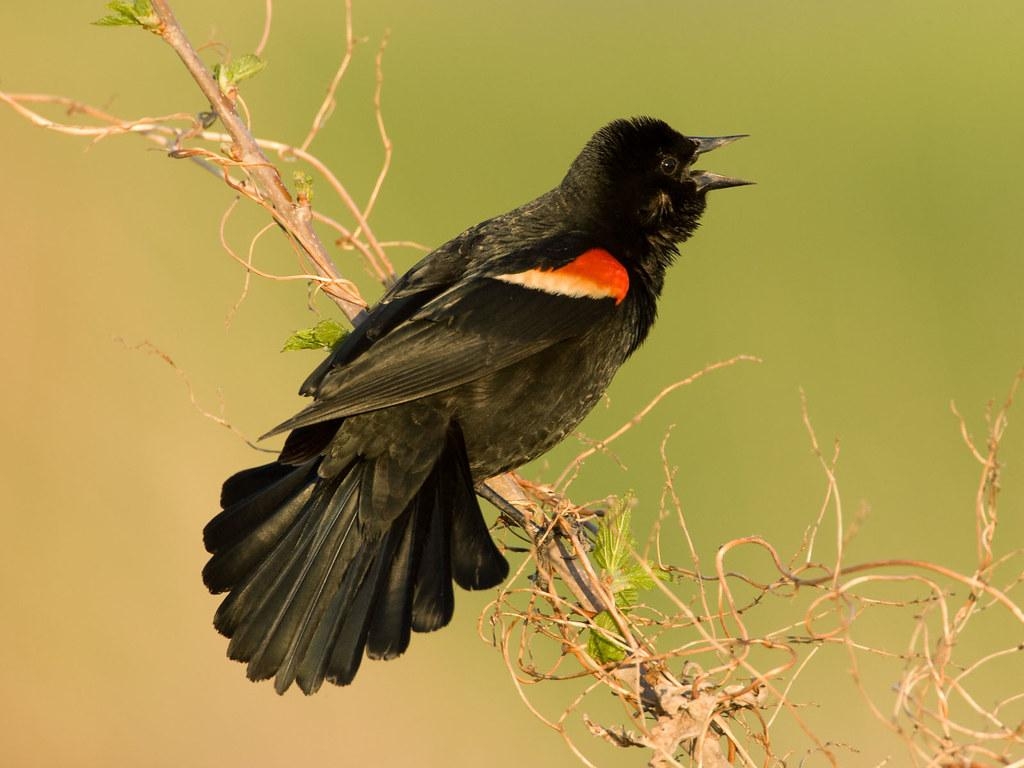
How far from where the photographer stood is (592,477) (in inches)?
236

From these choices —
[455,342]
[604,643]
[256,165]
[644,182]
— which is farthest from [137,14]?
[604,643]

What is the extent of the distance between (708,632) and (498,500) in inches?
50.5

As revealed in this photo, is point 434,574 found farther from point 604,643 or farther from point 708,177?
point 708,177

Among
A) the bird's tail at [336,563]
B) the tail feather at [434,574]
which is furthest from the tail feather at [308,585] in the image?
the tail feather at [434,574]

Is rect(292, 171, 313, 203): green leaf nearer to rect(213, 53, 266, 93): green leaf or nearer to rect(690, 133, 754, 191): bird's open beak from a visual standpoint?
rect(213, 53, 266, 93): green leaf

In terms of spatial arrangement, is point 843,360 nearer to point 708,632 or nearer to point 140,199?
point 140,199

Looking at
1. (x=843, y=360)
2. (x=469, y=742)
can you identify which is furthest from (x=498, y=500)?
(x=843, y=360)

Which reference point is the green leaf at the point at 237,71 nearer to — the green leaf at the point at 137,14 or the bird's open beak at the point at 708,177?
the green leaf at the point at 137,14

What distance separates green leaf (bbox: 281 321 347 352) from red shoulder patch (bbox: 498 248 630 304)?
0.43 meters

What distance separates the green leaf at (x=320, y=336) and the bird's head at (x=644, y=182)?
822 millimetres

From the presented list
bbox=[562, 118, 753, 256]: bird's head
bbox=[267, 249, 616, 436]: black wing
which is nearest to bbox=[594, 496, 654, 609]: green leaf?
bbox=[267, 249, 616, 436]: black wing

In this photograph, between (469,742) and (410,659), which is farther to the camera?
(410,659)

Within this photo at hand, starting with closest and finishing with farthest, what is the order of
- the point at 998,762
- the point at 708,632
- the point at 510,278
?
1. the point at 998,762
2. the point at 708,632
3. the point at 510,278

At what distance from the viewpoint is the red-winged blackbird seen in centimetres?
279
